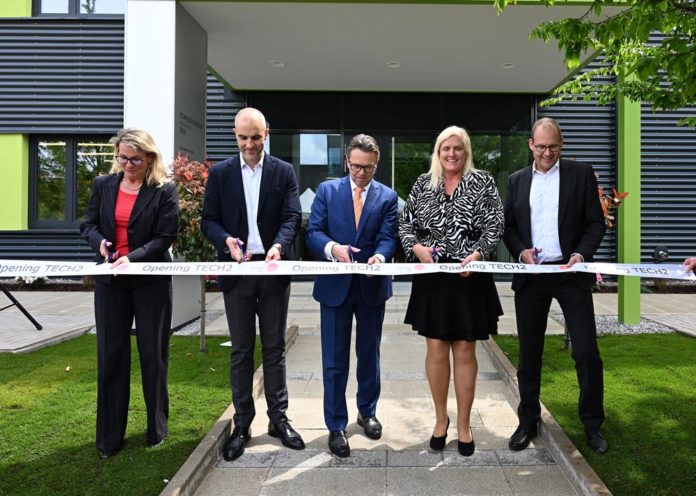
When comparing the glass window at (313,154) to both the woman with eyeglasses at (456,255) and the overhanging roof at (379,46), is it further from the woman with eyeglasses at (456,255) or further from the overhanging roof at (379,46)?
the woman with eyeglasses at (456,255)

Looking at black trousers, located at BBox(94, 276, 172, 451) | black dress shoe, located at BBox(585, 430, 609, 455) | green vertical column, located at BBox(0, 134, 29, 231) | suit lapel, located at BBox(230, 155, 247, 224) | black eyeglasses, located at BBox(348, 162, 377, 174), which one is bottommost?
black dress shoe, located at BBox(585, 430, 609, 455)

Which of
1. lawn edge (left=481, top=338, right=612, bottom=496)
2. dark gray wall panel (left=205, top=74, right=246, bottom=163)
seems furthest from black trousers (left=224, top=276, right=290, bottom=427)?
dark gray wall panel (left=205, top=74, right=246, bottom=163)

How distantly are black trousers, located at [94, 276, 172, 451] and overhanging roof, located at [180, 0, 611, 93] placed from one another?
204 inches

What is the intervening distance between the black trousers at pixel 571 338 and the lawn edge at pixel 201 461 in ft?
6.80

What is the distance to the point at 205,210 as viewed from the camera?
3.70 metres

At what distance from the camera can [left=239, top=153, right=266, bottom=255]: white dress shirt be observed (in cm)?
372

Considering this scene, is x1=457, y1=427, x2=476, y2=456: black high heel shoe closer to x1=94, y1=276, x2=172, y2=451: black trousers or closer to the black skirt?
the black skirt

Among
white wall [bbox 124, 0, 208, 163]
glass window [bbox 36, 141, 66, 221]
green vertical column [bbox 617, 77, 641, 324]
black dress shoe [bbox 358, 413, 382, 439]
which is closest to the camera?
black dress shoe [bbox 358, 413, 382, 439]

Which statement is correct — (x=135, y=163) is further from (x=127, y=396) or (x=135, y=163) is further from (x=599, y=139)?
(x=599, y=139)

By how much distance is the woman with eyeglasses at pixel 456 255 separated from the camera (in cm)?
348

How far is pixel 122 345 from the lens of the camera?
142 inches

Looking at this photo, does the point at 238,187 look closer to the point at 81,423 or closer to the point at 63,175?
the point at 81,423

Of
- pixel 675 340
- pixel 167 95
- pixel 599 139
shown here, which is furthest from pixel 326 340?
pixel 599 139

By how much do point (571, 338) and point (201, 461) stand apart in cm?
248
